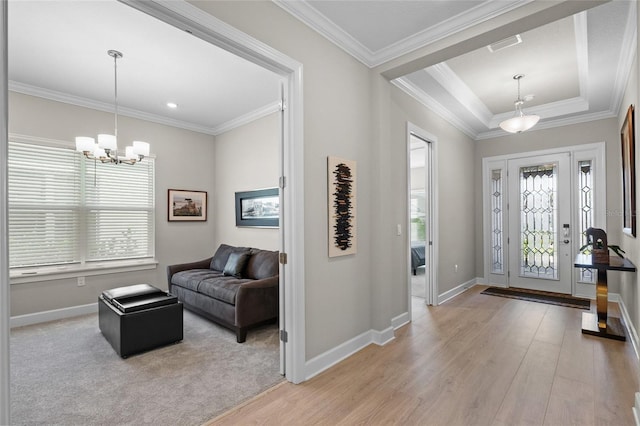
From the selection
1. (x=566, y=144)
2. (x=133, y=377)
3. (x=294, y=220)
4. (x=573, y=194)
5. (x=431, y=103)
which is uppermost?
(x=431, y=103)

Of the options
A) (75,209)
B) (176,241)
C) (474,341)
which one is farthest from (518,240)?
(75,209)

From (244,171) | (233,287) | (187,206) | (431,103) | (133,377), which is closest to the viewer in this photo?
(133,377)

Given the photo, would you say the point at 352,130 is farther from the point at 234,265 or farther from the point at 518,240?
the point at 518,240

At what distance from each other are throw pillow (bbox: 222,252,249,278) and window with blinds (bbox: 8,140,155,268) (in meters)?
1.47

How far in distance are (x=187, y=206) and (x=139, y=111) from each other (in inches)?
63.4

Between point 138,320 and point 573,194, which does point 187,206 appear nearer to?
point 138,320

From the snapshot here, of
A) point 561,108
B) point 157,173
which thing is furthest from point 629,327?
point 157,173

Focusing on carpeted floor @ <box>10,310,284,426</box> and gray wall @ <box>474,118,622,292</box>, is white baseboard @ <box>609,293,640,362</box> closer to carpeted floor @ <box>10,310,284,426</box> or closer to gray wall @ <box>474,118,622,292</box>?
gray wall @ <box>474,118,622,292</box>

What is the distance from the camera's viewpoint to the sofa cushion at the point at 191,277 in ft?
12.8

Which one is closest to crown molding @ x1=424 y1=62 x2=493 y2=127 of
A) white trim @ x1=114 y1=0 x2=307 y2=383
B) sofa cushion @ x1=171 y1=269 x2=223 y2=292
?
white trim @ x1=114 y1=0 x2=307 y2=383

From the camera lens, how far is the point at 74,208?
408 centimetres

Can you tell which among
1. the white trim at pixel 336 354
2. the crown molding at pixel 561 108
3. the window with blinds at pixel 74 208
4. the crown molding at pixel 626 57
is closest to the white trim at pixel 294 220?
the white trim at pixel 336 354

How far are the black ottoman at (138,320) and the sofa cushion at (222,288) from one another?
0.46 meters

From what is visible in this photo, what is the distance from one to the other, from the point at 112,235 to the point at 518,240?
6468 millimetres
